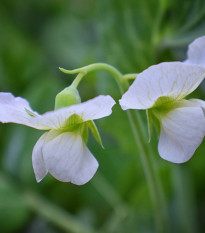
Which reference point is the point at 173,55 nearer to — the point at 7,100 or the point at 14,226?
the point at 7,100

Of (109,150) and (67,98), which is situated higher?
(67,98)

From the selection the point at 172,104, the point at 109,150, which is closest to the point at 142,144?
the point at 172,104

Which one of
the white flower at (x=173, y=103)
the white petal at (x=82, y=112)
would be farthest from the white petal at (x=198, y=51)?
the white petal at (x=82, y=112)

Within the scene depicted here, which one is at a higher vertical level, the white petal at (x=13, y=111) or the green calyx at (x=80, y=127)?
the white petal at (x=13, y=111)

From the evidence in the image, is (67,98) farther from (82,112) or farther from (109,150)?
(109,150)

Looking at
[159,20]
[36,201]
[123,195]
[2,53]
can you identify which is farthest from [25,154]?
[159,20]

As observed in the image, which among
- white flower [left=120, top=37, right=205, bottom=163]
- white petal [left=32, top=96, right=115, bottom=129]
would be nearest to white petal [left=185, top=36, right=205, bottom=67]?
white flower [left=120, top=37, right=205, bottom=163]

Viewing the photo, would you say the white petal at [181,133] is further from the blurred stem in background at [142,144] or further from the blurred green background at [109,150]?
the blurred green background at [109,150]
